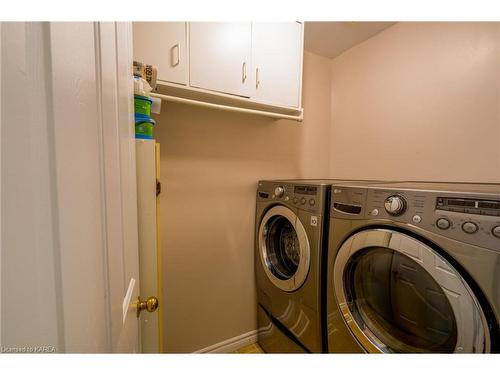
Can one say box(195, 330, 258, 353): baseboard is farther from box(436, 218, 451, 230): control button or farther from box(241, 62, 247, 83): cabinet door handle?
box(241, 62, 247, 83): cabinet door handle

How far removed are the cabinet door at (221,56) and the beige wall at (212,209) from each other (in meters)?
0.31

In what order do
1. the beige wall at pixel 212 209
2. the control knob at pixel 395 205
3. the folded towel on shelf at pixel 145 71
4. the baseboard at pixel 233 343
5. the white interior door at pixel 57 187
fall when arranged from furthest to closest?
the baseboard at pixel 233 343 < the beige wall at pixel 212 209 < the folded towel on shelf at pixel 145 71 < the control knob at pixel 395 205 < the white interior door at pixel 57 187

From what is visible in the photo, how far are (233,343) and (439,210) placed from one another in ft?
5.41

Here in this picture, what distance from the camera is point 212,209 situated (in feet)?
5.02

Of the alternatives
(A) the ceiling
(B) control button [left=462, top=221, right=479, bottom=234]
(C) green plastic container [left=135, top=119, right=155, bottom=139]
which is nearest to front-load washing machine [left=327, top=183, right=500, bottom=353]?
(B) control button [left=462, top=221, right=479, bottom=234]

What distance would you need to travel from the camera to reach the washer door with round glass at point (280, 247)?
1.25 meters

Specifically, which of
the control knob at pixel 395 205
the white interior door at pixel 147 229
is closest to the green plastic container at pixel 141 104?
the white interior door at pixel 147 229

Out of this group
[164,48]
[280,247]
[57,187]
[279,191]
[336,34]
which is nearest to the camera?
[57,187]

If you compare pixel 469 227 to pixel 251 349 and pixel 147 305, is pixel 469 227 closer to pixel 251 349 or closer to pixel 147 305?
pixel 147 305

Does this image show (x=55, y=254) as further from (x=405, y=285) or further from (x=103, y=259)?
(x=405, y=285)

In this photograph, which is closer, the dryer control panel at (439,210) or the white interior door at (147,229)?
the dryer control panel at (439,210)

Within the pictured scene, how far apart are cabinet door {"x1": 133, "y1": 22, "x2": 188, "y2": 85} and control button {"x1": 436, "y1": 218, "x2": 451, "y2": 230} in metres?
1.24

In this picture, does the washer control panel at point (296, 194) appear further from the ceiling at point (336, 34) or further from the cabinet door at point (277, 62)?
the ceiling at point (336, 34)

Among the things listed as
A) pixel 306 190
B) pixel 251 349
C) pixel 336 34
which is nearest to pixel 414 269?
pixel 306 190
